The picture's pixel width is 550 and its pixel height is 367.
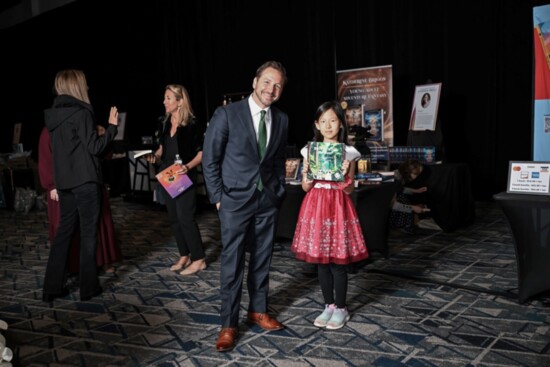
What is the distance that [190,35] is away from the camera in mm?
11031

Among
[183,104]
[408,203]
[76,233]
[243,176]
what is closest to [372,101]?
[408,203]

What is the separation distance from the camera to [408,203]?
5648mm

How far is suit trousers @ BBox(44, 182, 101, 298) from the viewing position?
11.3 feet

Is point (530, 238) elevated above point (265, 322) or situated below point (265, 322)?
above

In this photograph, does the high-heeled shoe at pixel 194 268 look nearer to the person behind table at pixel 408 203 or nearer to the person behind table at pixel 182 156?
the person behind table at pixel 182 156

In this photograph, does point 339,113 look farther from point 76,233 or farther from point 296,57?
point 296,57

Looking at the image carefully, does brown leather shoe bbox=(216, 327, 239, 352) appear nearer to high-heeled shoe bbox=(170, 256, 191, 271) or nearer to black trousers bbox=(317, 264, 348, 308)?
black trousers bbox=(317, 264, 348, 308)

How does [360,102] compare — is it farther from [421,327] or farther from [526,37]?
[421,327]

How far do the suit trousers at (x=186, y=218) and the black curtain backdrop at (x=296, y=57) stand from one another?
4.77 metres

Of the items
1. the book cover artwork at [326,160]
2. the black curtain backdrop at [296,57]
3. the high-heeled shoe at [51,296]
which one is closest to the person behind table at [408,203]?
the black curtain backdrop at [296,57]

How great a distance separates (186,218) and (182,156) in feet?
1.63

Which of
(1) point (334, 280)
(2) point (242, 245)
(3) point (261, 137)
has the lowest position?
(1) point (334, 280)

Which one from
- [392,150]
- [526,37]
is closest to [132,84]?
[392,150]

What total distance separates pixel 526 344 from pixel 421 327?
535 mm
